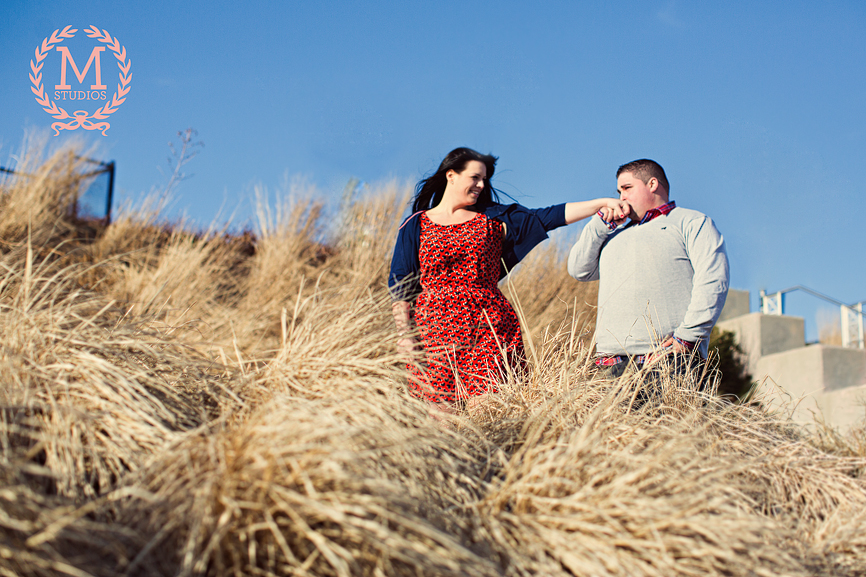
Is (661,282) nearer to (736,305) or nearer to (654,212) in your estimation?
(654,212)

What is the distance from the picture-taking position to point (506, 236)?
2.52 metres

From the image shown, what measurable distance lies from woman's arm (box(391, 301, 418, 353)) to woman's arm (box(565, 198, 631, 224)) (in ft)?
2.65

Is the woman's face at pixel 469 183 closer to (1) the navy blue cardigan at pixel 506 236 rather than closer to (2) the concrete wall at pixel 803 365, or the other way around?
(1) the navy blue cardigan at pixel 506 236

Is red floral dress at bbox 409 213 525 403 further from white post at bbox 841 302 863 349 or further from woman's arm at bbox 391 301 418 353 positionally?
white post at bbox 841 302 863 349

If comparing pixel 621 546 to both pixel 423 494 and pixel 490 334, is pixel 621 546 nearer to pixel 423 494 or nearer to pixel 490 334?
pixel 423 494

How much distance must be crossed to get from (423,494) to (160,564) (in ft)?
1.80

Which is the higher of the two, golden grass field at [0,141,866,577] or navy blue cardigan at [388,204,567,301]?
navy blue cardigan at [388,204,567,301]

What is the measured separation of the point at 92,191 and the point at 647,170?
614cm

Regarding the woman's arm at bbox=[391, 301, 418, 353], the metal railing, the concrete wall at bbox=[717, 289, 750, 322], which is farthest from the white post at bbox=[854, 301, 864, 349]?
the woman's arm at bbox=[391, 301, 418, 353]

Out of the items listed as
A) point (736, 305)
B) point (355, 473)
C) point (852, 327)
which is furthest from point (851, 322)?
point (355, 473)

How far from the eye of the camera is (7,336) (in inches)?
61.7

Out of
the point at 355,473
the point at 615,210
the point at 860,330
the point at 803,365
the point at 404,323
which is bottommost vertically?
the point at 355,473

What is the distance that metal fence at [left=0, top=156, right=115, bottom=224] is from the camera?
5426 millimetres

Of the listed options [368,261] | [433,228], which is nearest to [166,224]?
[368,261]
